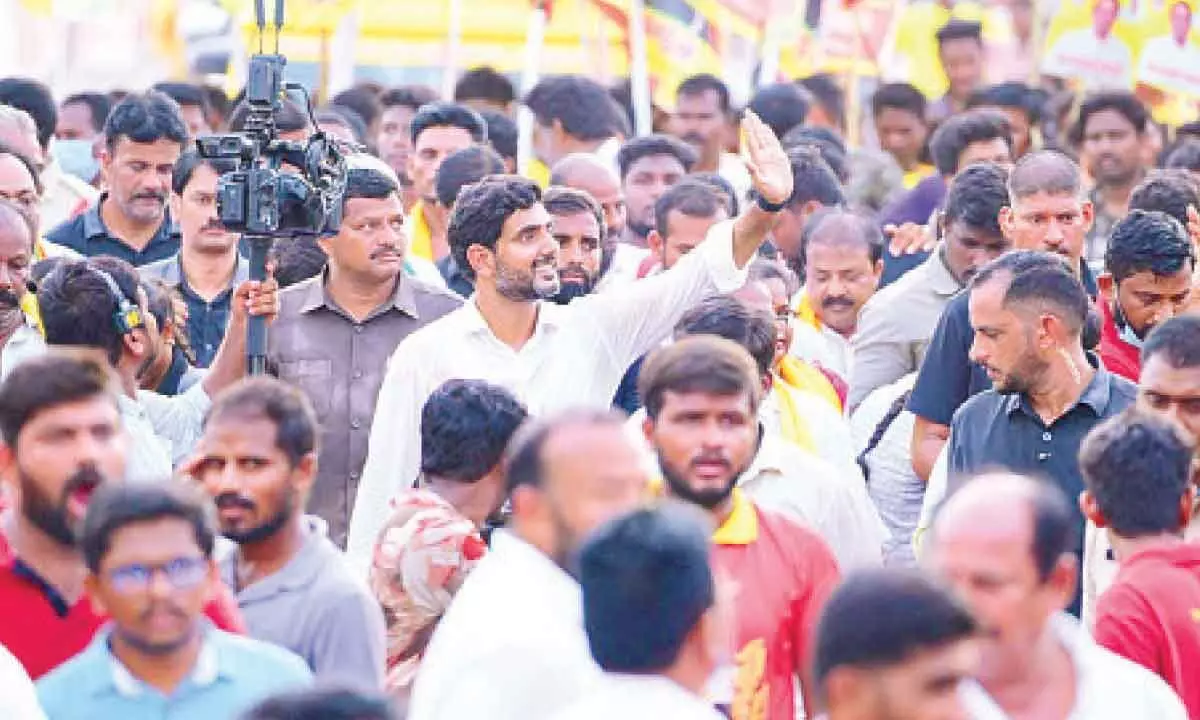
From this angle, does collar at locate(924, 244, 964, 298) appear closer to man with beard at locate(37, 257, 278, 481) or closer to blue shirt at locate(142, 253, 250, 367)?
blue shirt at locate(142, 253, 250, 367)

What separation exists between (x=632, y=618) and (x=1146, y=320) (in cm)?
474

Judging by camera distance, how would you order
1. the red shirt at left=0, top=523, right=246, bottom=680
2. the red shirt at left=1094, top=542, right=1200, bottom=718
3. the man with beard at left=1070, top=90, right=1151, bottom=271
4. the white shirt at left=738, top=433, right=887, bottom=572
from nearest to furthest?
1. the red shirt at left=0, top=523, right=246, bottom=680
2. the red shirt at left=1094, top=542, right=1200, bottom=718
3. the white shirt at left=738, top=433, right=887, bottom=572
4. the man with beard at left=1070, top=90, right=1151, bottom=271

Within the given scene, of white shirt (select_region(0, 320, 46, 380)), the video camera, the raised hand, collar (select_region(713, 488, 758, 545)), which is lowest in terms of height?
white shirt (select_region(0, 320, 46, 380))

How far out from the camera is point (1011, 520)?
6.30m

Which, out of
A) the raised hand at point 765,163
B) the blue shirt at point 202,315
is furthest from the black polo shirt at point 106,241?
the raised hand at point 765,163

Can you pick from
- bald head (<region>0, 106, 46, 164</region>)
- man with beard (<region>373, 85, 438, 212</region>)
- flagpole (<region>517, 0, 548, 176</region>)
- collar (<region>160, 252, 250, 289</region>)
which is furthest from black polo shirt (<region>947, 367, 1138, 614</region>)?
flagpole (<region>517, 0, 548, 176</region>)

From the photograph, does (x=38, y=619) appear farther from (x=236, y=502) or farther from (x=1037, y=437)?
(x=1037, y=437)

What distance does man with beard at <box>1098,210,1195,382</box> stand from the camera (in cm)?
980

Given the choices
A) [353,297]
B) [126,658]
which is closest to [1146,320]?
[353,297]

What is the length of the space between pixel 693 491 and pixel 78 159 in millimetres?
8549

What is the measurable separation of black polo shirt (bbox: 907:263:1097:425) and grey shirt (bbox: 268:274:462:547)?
1617 mm

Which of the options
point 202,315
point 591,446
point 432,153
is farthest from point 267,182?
point 432,153

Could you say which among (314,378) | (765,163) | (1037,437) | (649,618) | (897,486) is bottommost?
(897,486)

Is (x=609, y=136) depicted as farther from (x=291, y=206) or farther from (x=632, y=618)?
(x=632, y=618)
